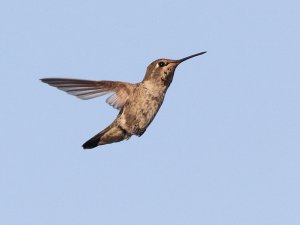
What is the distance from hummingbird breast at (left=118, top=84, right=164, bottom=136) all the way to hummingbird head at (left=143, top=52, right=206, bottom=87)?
0.26 meters

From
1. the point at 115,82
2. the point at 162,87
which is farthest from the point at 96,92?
the point at 162,87

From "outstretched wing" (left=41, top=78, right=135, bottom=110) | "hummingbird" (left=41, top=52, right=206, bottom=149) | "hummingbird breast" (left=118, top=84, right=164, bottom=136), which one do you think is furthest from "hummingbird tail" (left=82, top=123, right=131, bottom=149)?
"outstretched wing" (left=41, top=78, right=135, bottom=110)

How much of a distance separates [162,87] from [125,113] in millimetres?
887

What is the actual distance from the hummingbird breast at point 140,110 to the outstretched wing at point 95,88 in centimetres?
18

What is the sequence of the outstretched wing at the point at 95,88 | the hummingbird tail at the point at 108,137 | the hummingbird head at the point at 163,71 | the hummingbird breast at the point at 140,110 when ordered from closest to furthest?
the outstretched wing at the point at 95,88
the hummingbird breast at the point at 140,110
the hummingbird head at the point at 163,71
the hummingbird tail at the point at 108,137

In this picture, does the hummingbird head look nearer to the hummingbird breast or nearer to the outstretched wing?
the hummingbird breast

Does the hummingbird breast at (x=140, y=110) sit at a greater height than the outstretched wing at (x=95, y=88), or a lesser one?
lesser

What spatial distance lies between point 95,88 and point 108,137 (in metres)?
1.06

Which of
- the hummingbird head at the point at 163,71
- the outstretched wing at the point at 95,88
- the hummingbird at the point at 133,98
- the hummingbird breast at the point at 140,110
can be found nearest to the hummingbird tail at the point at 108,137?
the hummingbird at the point at 133,98

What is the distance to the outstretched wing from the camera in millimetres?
6578

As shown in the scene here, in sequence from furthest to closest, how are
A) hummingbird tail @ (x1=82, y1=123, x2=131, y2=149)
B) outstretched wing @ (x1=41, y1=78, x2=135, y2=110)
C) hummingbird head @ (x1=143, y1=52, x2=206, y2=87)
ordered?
hummingbird tail @ (x1=82, y1=123, x2=131, y2=149)
hummingbird head @ (x1=143, y1=52, x2=206, y2=87)
outstretched wing @ (x1=41, y1=78, x2=135, y2=110)

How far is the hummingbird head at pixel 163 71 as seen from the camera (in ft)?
25.6

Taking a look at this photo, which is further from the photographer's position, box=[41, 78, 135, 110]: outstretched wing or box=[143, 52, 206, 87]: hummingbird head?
box=[143, 52, 206, 87]: hummingbird head

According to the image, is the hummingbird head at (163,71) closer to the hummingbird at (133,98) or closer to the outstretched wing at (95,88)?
the hummingbird at (133,98)
